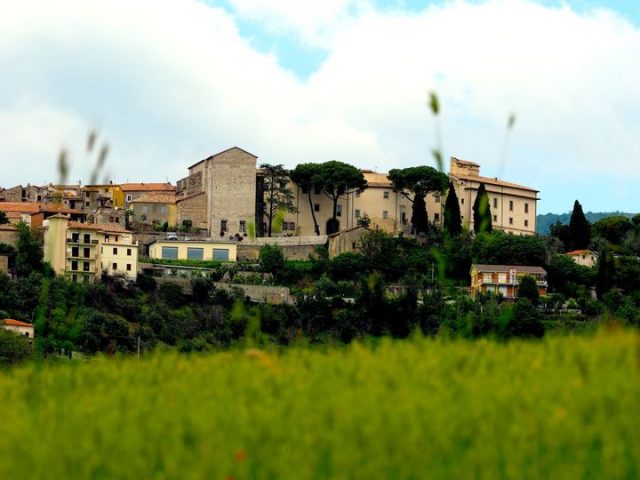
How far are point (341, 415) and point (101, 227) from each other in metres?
61.2

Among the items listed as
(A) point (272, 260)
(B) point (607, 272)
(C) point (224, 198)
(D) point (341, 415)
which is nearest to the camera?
(D) point (341, 415)

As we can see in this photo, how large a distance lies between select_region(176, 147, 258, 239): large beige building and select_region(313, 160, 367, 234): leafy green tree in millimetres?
3832

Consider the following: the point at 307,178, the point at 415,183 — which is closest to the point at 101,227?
the point at 307,178

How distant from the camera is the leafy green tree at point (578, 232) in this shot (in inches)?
2923

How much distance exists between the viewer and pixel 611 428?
639 centimetres

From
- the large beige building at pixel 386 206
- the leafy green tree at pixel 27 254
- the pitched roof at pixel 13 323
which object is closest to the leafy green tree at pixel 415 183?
the large beige building at pixel 386 206

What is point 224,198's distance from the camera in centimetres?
7181

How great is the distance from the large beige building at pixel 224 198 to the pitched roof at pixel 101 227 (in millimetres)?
4405

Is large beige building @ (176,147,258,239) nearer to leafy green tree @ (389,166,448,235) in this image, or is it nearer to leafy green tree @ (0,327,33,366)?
leafy green tree @ (389,166,448,235)

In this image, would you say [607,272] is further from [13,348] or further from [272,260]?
[272,260]

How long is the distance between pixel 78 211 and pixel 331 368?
65413 millimetres

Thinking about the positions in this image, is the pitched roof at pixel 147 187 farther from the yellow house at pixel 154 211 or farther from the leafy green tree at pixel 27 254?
the leafy green tree at pixel 27 254

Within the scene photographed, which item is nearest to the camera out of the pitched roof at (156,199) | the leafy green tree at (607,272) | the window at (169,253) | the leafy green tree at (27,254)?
the leafy green tree at (607,272)

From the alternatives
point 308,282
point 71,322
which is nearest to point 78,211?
point 308,282
